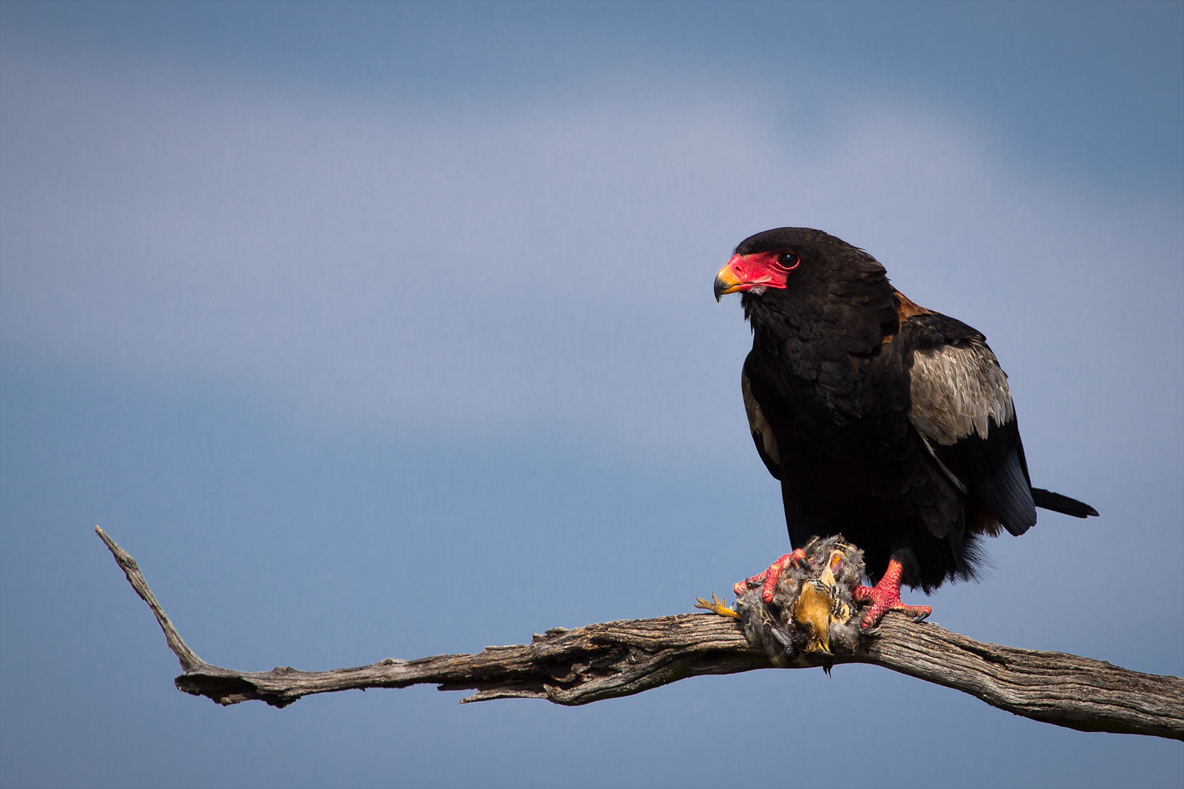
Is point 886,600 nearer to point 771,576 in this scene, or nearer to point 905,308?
point 771,576

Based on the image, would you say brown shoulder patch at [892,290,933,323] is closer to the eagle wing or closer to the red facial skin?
the eagle wing

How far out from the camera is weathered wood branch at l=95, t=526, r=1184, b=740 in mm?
5086

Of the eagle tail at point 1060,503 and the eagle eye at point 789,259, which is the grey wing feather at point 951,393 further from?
the eagle tail at point 1060,503

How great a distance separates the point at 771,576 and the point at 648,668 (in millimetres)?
808

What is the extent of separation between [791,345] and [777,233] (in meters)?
0.68

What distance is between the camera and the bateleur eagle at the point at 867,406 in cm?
556

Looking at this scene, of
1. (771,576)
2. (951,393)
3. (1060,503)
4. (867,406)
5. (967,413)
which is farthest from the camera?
(1060,503)

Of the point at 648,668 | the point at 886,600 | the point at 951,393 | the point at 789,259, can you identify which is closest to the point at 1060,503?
the point at 951,393

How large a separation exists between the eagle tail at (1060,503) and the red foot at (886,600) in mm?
2068

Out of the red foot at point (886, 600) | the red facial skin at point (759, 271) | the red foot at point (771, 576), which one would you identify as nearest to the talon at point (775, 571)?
the red foot at point (771, 576)

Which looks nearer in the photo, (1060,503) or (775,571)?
(775,571)

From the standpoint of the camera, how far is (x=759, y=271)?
5.75 meters

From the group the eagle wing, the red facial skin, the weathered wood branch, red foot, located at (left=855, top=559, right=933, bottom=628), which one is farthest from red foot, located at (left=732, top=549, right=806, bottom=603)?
the red facial skin

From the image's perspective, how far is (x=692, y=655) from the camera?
17.1 feet
